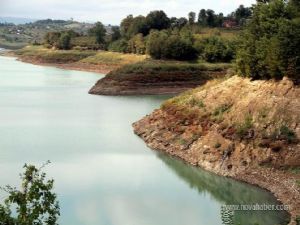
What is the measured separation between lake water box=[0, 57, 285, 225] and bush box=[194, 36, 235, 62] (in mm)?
29713

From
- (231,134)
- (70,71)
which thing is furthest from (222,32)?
(231,134)

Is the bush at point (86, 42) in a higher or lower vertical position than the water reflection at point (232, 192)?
higher

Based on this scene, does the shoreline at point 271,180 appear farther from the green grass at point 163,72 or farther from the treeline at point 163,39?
the treeline at point 163,39

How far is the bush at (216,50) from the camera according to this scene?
3418 inches

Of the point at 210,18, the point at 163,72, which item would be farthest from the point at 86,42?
the point at 163,72

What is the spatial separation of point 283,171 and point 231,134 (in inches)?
192

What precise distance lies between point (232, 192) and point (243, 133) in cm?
519

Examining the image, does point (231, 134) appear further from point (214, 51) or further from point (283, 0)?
point (214, 51)

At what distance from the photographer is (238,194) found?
91.4 ft

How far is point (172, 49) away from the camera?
282 feet

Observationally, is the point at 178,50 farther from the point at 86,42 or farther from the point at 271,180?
the point at 271,180

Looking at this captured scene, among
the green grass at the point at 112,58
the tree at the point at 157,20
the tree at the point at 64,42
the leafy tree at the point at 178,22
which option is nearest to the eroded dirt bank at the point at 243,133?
the green grass at the point at 112,58

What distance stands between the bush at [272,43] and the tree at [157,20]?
74.8m

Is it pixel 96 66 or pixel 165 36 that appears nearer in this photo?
pixel 165 36
